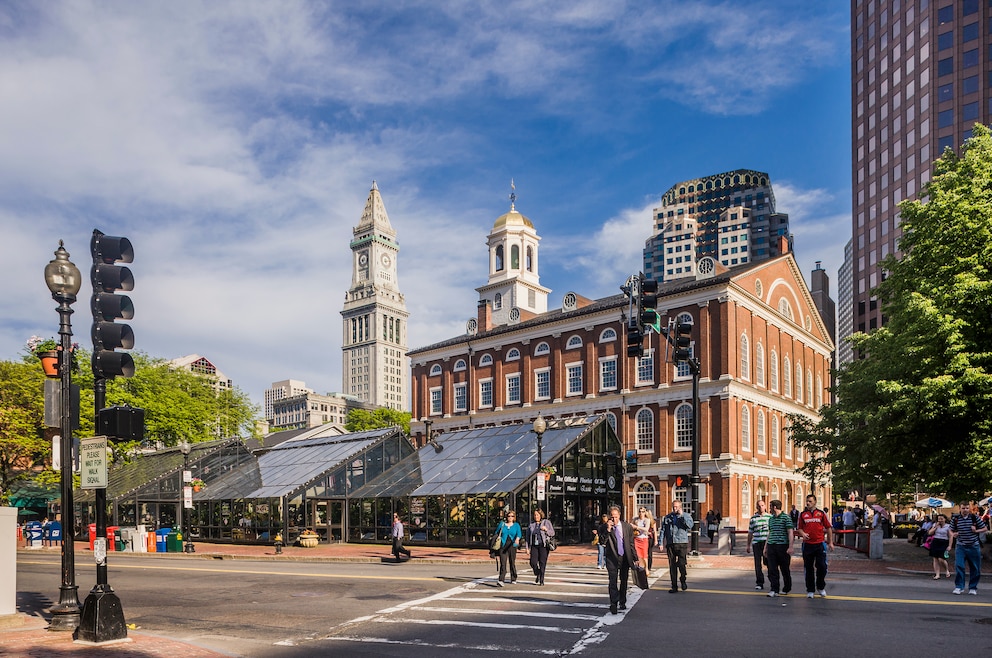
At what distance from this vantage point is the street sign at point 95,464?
12.2 meters

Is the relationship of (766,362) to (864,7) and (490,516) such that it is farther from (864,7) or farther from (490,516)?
(864,7)

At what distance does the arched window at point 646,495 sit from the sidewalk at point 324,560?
20397 mm

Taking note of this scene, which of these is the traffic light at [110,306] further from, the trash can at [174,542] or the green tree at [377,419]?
the green tree at [377,419]

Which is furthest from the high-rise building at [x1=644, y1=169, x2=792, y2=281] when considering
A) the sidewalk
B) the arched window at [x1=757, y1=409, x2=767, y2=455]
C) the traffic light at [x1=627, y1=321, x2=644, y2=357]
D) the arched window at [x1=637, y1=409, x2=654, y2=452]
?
the traffic light at [x1=627, y1=321, x2=644, y2=357]

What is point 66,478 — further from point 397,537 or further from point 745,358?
point 745,358

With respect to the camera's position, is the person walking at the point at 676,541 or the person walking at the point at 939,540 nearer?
the person walking at the point at 676,541

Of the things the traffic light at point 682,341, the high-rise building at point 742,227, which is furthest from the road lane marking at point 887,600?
the high-rise building at point 742,227

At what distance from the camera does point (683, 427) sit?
185ft

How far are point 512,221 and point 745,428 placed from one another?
4429 cm

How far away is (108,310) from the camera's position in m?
12.2

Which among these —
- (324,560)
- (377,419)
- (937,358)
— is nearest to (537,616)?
(937,358)

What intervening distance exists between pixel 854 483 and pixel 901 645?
1823cm

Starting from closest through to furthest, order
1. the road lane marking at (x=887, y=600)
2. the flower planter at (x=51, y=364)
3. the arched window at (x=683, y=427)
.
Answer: the flower planter at (x=51, y=364) < the road lane marking at (x=887, y=600) < the arched window at (x=683, y=427)

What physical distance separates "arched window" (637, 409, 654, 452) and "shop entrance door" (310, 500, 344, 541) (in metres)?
25.6
